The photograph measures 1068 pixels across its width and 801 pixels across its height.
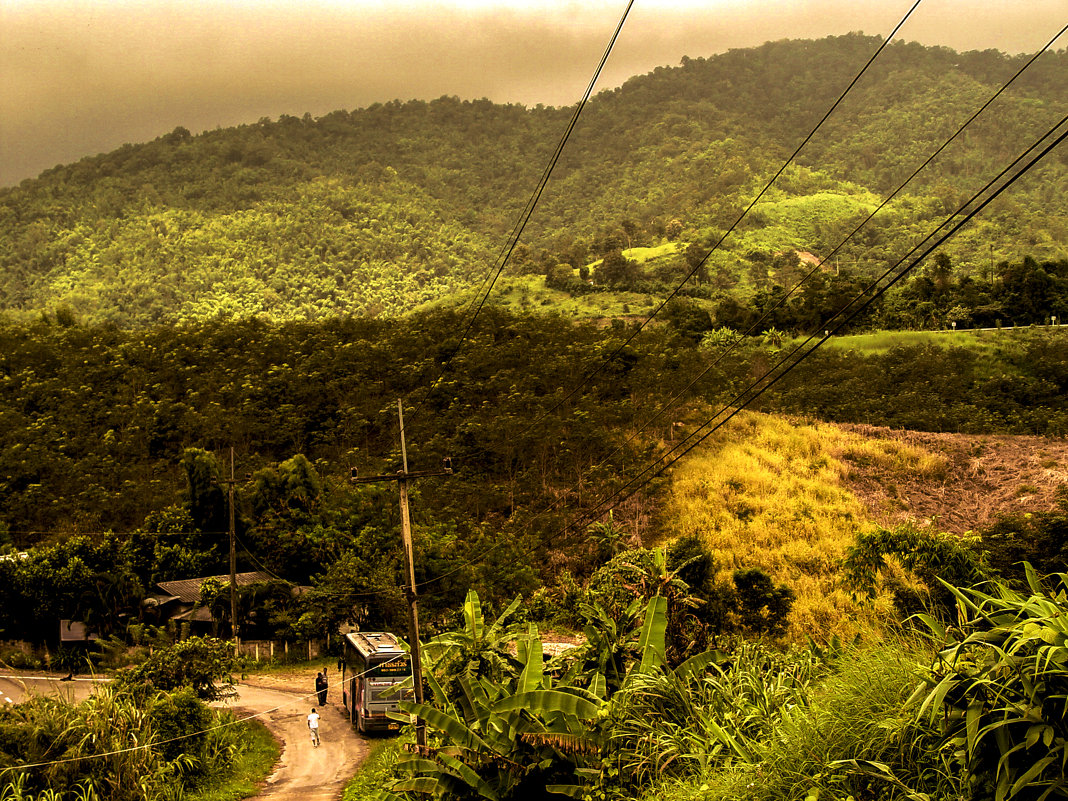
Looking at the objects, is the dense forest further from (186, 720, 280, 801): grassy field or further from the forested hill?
the forested hill

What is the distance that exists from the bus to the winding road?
1.44 ft

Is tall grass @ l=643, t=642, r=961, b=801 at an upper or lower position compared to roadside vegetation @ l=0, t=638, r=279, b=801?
upper

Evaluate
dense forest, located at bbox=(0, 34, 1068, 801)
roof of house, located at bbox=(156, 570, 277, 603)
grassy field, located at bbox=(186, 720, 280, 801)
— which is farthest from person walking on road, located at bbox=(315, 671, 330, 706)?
roof of house, located at bbox=(156, 570, 277, 603)

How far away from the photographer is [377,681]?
672 inches

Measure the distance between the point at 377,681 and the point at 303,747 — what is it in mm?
2014

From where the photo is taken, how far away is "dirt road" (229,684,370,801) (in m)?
14.4

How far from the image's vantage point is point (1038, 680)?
4332 millimetres

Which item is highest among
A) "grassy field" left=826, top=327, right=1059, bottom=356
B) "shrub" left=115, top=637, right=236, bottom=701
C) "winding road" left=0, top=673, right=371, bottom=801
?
"grassy field" left=826, top=327, right=1059, bottom=356

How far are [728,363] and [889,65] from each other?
500 ft

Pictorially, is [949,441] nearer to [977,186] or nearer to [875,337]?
[875,337]

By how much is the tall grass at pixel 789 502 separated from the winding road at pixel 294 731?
934 cm

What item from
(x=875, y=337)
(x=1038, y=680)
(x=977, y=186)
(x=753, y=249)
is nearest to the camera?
(x=1038, y=680)

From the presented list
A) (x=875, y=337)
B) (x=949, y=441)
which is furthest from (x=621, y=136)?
(x=949, y=441)

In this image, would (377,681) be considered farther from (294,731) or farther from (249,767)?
(294,731)
